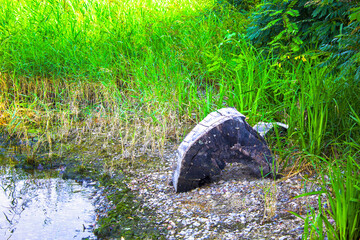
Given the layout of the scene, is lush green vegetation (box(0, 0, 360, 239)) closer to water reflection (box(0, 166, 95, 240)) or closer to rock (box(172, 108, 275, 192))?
rock (box(172, 108, 275, 192))

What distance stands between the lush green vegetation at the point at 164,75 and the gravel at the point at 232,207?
0.36m

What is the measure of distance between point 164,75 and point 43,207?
2.40m

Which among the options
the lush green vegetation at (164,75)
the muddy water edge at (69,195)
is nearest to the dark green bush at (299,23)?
the lush green vegetation at (164,75)

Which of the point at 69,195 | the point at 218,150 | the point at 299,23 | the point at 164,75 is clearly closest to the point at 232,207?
the point at 218,150

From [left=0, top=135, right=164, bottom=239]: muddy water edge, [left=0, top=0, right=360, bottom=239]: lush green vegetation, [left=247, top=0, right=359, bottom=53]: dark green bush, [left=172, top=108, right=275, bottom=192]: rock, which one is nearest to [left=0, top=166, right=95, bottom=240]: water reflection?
[left=0, top=135, right=164, bottom=239]: muddy water edge

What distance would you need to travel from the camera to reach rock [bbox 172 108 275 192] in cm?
292

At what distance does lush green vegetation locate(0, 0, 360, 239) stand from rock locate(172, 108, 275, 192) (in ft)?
0.73

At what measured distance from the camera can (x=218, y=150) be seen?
116 inches

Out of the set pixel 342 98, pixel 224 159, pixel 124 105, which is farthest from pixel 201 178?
pixel 124 105

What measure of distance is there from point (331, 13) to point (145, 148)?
7.37ft

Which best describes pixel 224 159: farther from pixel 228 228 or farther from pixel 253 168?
pixel 228 228

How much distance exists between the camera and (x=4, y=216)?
119 inches

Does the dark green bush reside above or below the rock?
above

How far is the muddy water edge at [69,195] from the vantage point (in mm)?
2779
